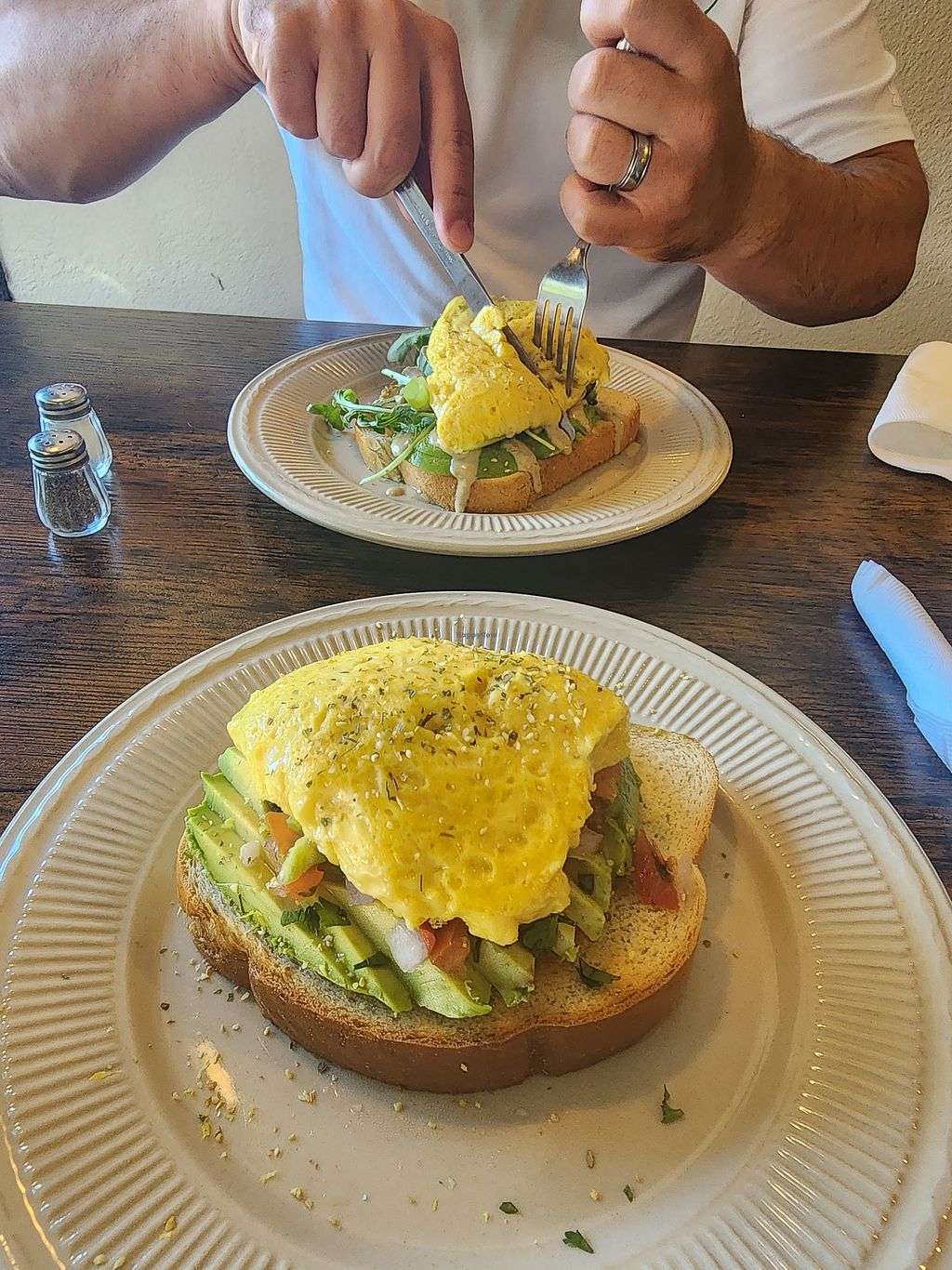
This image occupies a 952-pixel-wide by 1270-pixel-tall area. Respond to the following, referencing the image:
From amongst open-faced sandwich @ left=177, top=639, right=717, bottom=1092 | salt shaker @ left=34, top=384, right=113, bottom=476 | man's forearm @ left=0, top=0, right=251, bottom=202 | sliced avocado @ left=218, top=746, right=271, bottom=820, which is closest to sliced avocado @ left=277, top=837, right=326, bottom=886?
open-faced sandwich @ left=177, top=639, right=717, bottom=1092

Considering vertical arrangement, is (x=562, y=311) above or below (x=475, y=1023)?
above

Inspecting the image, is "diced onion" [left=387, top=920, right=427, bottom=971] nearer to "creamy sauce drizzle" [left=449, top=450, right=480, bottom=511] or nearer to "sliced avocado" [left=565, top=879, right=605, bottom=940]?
"sliced avocado" [left=565, top=879, right=605, bottom=940]

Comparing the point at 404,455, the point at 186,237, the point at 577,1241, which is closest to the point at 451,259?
the point at 404,455

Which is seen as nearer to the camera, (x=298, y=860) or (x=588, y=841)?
(x=298, y=860)

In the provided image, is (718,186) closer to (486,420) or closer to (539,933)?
(486,420)

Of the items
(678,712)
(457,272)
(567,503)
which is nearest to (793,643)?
(678,712)

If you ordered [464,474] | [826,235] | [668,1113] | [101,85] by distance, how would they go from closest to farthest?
[668,1113] → [464,474] → [101,85] → [826,235]
